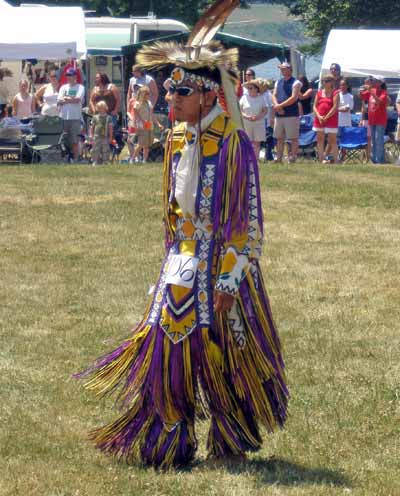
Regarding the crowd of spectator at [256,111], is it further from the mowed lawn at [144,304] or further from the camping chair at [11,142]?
the mowed lawn at [144,304]

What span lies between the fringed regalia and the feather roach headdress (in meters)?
0.14

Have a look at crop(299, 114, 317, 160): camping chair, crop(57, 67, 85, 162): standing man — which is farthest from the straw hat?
crop(57, 67, 85, 162): standing man

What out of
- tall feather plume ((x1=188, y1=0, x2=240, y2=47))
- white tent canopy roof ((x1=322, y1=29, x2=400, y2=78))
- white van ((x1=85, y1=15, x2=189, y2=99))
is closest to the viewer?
tall feather plume ((x1=188, y1=0, x2=240, y2=47))

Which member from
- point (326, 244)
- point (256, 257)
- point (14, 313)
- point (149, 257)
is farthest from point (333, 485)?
point (326, 244)

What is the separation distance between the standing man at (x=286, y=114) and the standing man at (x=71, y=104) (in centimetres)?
307

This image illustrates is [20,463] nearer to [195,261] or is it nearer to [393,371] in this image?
[195,261]

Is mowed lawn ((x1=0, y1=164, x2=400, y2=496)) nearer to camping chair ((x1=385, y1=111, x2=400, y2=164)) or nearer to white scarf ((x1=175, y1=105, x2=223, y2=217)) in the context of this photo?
white scarf ((x1=175, y1=105, x2=223, y2=217))

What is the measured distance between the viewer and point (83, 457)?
5129mm

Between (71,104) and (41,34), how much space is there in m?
1.74

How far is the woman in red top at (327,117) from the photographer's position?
17.3 m

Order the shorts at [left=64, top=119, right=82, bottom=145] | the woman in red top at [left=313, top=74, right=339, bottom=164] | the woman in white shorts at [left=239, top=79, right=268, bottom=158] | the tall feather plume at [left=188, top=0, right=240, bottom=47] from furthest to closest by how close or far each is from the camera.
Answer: the shorts at [left=64, top=119, right=82, bottom=145], the woman in red top at [left=313, top=74, right=339, bottom=164], the woman in white shorts at [left=239, top=79, right=268, bottom=158], the tall feather plume at [left=188, top=0, right=240, bottom=47]

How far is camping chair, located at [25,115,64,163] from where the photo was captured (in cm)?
1792

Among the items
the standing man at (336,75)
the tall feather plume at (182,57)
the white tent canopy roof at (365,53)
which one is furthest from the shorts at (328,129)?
the tall feather plume at (182,57)

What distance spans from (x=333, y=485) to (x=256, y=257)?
3.32ft
